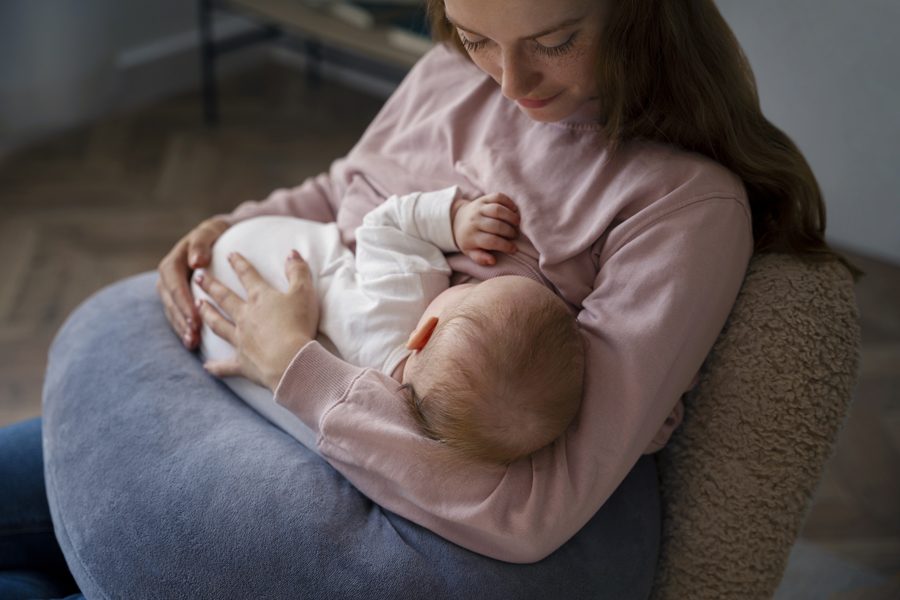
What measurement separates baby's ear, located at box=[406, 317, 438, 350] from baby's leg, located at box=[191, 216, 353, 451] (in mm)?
201

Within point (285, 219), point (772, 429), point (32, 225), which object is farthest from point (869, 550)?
point (32, 225)

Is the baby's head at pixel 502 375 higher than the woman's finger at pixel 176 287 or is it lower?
higher

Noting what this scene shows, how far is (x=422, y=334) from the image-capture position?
48.9 inches

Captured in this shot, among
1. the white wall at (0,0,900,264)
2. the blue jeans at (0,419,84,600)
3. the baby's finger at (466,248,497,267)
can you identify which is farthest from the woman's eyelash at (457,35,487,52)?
the white wall at (0,0,900,264)

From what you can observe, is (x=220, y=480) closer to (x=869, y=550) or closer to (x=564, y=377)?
(x=564, y=377)

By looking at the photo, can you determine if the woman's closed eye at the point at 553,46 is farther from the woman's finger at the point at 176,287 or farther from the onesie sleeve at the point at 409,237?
the woman's finger at the point at 176,287

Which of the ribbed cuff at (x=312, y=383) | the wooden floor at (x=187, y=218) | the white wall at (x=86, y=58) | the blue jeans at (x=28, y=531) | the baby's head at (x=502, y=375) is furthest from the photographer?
the white wall at (x=86, y=58)

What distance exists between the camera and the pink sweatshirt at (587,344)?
117 cm

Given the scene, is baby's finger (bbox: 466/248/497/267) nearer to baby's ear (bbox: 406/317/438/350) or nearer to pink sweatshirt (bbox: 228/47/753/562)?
pink sweatshirt (bbox: 228/47/753/562)

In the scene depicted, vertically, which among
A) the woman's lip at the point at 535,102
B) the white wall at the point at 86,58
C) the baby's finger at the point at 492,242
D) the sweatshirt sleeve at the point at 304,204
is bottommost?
the white wall at the point at 86,58

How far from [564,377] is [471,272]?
0.26 metres

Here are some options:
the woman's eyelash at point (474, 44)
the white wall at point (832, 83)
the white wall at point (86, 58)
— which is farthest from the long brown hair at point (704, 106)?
the white wall at point (86, 58)

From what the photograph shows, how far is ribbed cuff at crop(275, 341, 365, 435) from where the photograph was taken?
1.25m

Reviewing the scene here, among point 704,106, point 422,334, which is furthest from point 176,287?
point 704,106
